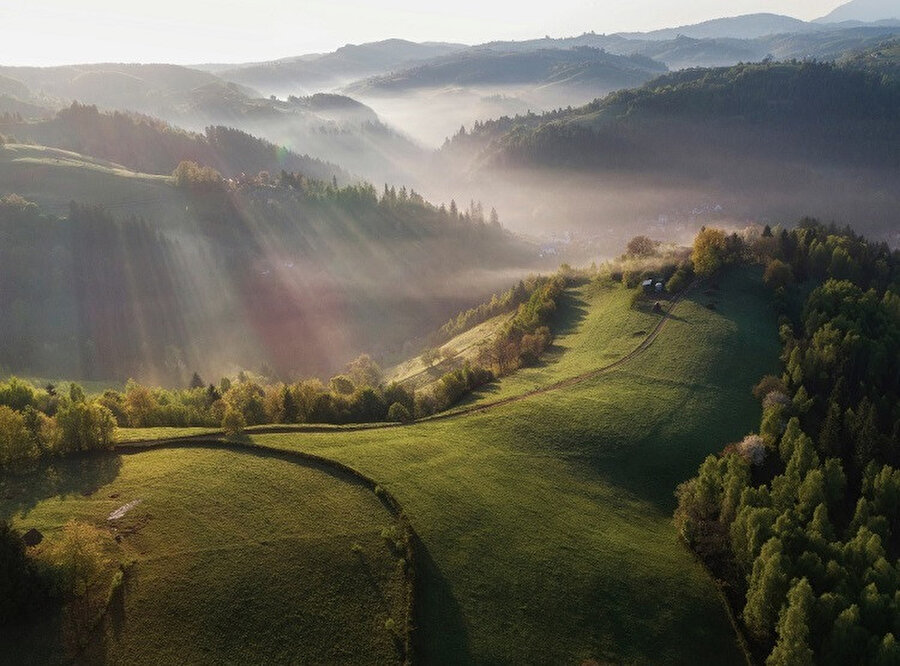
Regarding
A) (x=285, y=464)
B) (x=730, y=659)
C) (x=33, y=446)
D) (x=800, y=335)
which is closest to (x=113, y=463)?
(x=33, y=446)

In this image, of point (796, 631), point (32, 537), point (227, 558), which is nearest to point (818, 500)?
point (796, 631)

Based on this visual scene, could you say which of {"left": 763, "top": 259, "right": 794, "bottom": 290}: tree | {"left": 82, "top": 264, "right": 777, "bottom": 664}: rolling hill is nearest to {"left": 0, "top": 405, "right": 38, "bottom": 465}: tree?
{"left": 82, "top": 264, "right": 777, "bottom": 664}: rolling hill

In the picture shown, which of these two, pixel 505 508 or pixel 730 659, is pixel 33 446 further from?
pixel 730 659

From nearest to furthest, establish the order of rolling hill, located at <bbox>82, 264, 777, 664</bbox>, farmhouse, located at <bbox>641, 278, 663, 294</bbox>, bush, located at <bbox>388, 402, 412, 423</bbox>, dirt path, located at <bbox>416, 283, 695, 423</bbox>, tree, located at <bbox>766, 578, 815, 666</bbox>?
tree, located at <bbox>766, 578, 815, 666</bbox> → rolling hill, located at <bbox>82, 264, 777, 664</bbox> → bush, located at <bbox>388, 402, 412, 423</bbox> → dirt path, located at <bbox>416, 283, 695, 423</bbox> → farmhouse, located at <bbox>641, 278, 663, 294</bbox>

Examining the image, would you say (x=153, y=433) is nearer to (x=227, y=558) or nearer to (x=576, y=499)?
(x=227, y=558)

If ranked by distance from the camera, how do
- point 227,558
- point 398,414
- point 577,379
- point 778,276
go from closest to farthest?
point 227,558, point 398,414, point 577,379, point 778,276

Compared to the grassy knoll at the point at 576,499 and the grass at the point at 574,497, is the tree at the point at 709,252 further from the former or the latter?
the grassy knoll at the point at 576,499

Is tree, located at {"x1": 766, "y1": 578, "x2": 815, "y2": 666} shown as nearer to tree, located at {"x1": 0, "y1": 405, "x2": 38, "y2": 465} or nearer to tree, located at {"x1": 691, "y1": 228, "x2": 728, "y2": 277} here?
tree, located at {"x1": 0, "y1": 405, "x2": 38, "y2": 465}

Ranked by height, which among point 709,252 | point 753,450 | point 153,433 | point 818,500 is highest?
point 709,252
